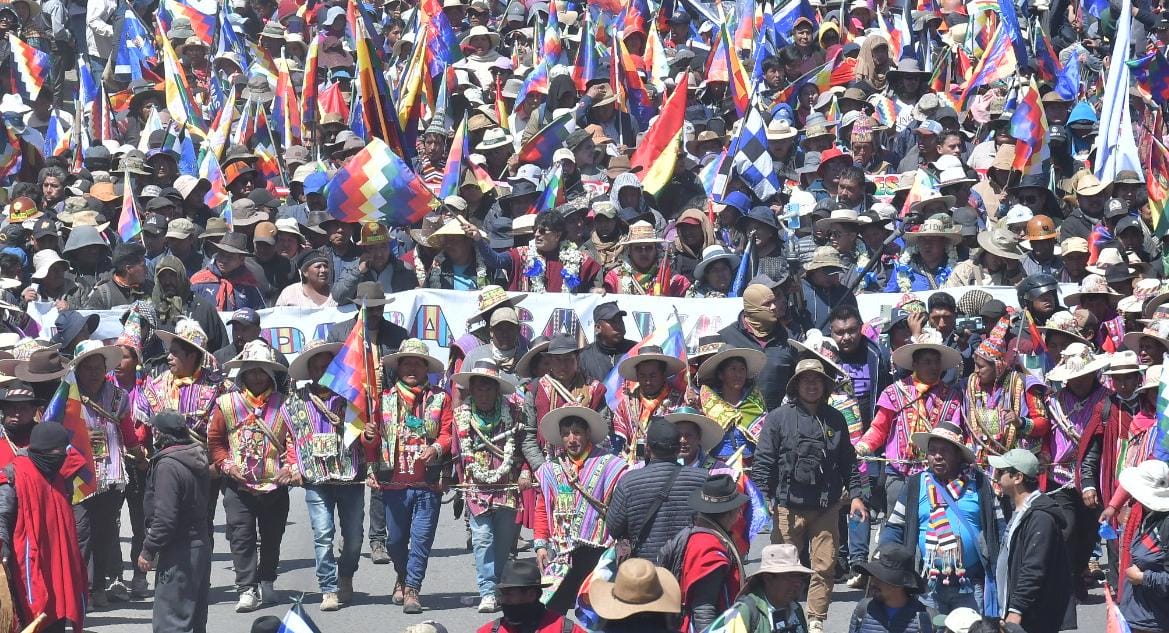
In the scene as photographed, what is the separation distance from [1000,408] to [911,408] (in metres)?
0.59

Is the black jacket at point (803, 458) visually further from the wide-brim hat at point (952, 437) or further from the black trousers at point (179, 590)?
the black trousers at point (179, 590)

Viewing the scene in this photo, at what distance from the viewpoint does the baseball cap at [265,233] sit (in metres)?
17.4

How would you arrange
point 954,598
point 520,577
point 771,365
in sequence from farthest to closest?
point 771,365
point 954,598
point 520,577

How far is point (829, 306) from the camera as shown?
52.2 ft

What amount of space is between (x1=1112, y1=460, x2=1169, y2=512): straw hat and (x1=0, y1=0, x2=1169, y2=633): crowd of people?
0.22 ft

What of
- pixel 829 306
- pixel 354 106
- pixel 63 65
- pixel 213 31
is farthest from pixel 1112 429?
pixel 63 65

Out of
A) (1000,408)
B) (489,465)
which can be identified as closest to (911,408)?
(1000,408)

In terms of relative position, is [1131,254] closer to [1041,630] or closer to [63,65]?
[1041,630]

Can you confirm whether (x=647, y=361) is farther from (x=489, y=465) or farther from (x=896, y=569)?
(x=896, y=569)

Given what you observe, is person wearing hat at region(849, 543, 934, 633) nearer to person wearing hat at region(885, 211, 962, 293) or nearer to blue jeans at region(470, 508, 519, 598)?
blue jeans at region(470, 508, 519, 598)

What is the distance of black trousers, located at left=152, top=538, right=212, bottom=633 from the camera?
12.1m

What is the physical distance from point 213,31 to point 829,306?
14165 millimetres

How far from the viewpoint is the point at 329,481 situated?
13625 millimetres

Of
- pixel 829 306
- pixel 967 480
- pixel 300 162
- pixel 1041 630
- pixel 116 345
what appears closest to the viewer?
pixel 1041 630
